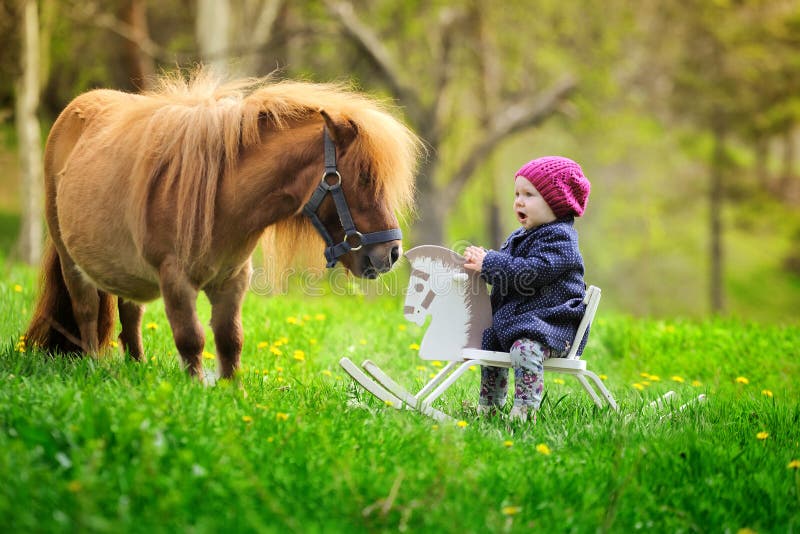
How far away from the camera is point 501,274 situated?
418cm

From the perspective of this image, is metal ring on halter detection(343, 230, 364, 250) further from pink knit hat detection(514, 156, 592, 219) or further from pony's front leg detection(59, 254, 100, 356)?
pony's front leg detection(59, 254, 100, 356)

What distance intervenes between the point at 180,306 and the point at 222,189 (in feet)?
1.94

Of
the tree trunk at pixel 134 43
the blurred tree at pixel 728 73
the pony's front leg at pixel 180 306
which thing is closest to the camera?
the pony's front leg at pixel 180 306

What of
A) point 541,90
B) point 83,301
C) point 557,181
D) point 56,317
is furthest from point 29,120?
point 541,90

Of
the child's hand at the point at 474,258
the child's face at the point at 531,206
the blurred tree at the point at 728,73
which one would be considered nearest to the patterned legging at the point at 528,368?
the child's hand at the point at 474,258

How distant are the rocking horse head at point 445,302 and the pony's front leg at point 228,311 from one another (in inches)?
34.5

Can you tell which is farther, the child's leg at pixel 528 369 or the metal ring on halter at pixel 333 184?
the child's leg at pixel 528 369

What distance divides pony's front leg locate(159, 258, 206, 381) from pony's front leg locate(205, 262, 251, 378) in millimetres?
335

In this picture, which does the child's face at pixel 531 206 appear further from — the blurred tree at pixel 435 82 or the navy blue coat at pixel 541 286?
the blurred tree at pixel 435 82

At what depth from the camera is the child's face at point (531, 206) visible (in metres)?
4.21

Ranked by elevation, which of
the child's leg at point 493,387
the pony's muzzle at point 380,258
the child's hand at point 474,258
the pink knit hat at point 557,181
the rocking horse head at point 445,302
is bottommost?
the child's leg at point 493,387

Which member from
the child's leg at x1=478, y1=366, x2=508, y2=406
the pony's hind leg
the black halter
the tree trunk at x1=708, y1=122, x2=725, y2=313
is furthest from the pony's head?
the tree trunk at x1=708, y1=122, x2=725, y2=313

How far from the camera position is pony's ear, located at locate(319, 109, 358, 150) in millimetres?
3730

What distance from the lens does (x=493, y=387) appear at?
4453 mm
